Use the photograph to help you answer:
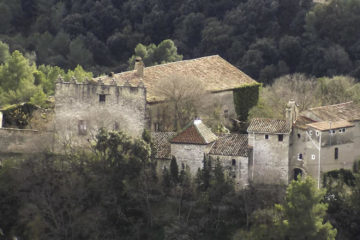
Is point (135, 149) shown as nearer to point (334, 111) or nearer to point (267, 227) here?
point (267, 227)

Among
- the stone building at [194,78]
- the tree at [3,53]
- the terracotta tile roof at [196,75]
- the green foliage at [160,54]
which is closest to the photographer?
the stone building at [194,78]

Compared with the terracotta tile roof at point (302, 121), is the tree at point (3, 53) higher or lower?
higher

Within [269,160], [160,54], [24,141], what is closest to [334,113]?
[269,160]

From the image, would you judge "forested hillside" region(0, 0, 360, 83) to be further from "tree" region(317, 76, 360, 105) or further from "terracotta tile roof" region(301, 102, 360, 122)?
"terracotta tile roof" region(301, 102, 360, 122)

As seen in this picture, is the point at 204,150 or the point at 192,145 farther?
the point at 192,145

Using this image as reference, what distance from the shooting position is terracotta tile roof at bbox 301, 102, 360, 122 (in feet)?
170

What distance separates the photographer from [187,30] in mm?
87812

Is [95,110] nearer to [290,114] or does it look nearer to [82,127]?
[82,127]

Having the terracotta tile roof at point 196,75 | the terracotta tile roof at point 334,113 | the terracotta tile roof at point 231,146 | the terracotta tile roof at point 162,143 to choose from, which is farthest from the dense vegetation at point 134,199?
the terracotta tile roof at point 196,75

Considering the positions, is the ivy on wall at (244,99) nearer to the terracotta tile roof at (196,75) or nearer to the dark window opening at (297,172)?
the terracotta tile roof at (196,75)

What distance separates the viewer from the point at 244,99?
59.1m

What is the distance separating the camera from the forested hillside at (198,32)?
263 ft

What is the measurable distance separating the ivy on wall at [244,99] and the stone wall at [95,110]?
826 centimetres

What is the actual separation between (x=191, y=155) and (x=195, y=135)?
3.62ft
